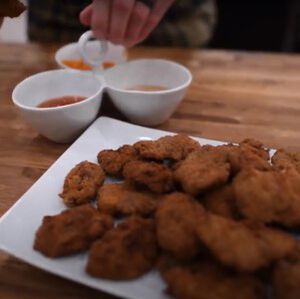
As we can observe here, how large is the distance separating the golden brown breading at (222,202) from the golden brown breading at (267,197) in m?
0.04

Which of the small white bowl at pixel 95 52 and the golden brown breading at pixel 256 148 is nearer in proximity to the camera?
the golden brown breading at pixel 256 148

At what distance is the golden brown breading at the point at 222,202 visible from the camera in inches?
42.4

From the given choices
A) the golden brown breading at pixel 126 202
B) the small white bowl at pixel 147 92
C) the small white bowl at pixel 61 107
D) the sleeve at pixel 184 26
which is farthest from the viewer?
the sleeve at pixel 184 26

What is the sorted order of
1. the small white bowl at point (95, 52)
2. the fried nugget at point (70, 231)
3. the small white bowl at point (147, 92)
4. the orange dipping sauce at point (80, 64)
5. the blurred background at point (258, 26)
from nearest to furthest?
the fried nugget at point (70, 231) < the small white bowl at point (147, 92) < the orange dipping sauce at point (80, 64) < the small white bowl at point (95, 52) < the blurred background at point (258, 26)

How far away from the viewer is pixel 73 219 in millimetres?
1074

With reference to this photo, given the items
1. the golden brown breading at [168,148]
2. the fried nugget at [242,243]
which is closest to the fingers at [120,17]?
the golden brown breading at [168,148]

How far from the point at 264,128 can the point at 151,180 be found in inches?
26.5

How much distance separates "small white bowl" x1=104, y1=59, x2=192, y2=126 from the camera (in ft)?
5.23

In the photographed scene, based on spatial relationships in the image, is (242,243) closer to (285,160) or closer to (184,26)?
(285,160)

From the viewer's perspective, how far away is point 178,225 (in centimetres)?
101

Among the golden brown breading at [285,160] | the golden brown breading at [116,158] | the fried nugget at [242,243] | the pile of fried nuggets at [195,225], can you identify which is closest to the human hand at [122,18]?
the golden brown breading at [116,158]

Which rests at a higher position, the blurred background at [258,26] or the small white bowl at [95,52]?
the small white bowl at [95,52]

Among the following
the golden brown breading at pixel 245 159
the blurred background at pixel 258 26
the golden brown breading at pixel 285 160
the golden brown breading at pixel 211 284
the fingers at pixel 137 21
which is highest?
the fingers at pixel 137 21

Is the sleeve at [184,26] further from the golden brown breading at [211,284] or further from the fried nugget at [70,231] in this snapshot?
the golden brown breading at [211,284]
